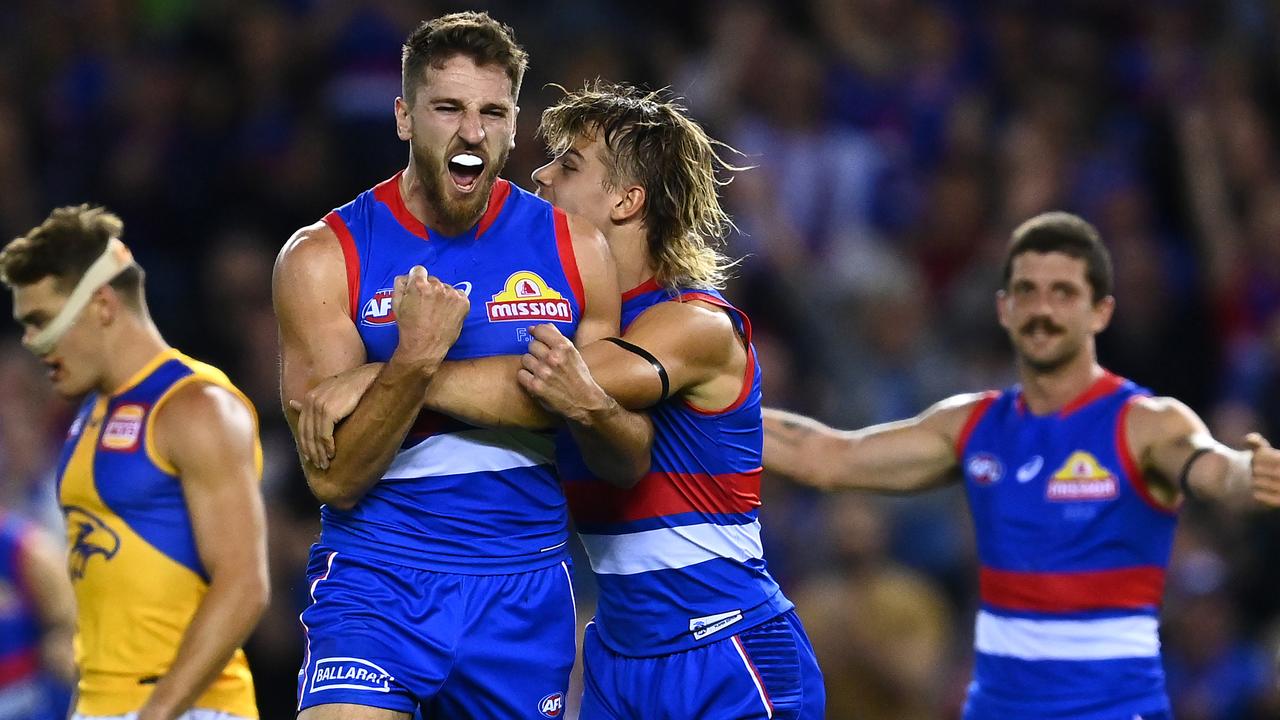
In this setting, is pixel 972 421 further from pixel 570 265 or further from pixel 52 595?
pixel 52 595

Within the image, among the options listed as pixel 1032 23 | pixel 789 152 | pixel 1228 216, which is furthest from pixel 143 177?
pixel 1228 216

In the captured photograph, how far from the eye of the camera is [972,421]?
270 inches

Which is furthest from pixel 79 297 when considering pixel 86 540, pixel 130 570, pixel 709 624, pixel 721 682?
pixel 721 682

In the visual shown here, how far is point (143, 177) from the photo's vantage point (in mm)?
11523

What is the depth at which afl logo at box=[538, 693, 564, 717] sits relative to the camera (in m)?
5.13

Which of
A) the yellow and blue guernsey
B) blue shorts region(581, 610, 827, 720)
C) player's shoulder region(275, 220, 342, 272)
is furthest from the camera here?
the yellow and blue guernsey

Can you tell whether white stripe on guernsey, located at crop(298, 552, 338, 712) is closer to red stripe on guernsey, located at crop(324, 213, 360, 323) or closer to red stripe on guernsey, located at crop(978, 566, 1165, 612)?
red stripe on guernsey, located at crop(324, 213, 360, 323)

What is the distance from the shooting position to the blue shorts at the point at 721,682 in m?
5.31

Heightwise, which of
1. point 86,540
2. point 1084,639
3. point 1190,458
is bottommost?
point 1084,639

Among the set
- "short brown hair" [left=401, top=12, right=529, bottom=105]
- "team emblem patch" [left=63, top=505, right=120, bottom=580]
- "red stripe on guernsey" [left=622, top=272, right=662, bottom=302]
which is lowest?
"team emblem patch" [left=63, top=505, right=120, bottom=580]

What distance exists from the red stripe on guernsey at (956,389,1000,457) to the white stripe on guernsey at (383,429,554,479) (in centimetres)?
233

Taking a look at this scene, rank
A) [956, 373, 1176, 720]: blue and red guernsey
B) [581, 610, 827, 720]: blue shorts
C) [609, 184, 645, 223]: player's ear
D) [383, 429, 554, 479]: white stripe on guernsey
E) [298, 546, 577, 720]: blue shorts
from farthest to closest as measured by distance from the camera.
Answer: [956, 373, 1176, 720]: blue and red guernsey, [609, 184, 645, 223]: player's ear, [581, 610, 827, 720]: blue shorts, [383, 429, 554, 479]: white stripe on guernsey, [298, 546, 577, 720]: blue shorts

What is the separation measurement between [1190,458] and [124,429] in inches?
144

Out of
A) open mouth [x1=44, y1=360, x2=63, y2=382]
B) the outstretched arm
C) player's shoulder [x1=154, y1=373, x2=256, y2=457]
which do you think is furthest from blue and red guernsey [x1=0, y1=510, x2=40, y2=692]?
the outstretched arm
